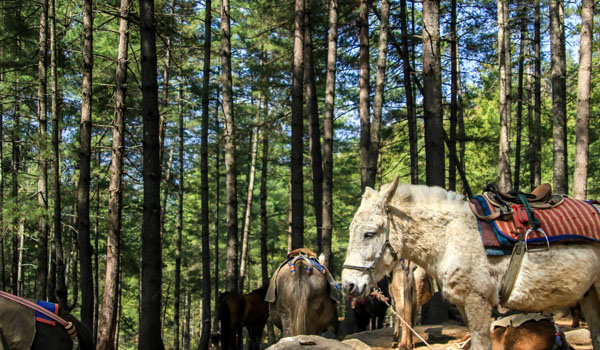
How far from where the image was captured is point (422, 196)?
199 inches

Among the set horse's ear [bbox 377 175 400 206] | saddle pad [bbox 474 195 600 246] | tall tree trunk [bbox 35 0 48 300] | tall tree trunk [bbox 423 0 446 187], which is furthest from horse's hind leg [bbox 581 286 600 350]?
tall tree trunk [bbox 35 0 48 300]

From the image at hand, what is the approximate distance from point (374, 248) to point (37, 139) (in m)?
12.9

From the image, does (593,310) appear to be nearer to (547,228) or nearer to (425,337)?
(547,228)

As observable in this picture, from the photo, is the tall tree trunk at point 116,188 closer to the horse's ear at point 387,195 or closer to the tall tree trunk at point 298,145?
the tall tree trunk at point 298,145

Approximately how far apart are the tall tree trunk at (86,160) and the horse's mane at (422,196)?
9023 millimetres

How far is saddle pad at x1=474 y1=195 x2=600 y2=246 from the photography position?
4609 millimetres

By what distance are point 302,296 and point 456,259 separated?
431 cm

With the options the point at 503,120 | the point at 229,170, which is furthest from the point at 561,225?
the point at 503,120

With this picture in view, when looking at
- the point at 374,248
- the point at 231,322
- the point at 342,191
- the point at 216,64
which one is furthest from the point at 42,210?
the point at 342,191

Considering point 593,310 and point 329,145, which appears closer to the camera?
point 593,310

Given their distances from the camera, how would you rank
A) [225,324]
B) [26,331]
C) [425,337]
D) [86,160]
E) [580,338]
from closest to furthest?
[26,331] < [580,338] < [425,337] < [225,324] < [86,160]

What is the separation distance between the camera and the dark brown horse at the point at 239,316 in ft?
35.0

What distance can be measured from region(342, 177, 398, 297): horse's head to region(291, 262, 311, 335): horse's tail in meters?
3.69

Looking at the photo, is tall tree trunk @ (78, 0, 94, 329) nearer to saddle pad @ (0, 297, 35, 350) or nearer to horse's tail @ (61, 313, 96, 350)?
horse's tail @ (61, 313, 96, 350)
